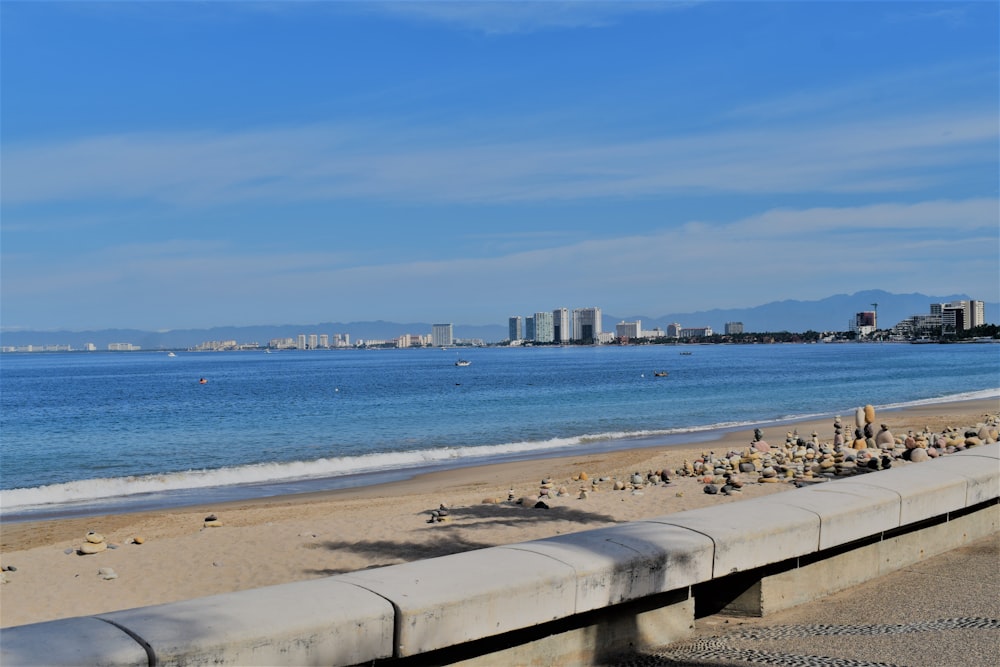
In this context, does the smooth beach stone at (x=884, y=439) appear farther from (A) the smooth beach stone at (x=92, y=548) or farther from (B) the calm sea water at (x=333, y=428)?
(A) the smooth beach stone at (x=92, y=548)

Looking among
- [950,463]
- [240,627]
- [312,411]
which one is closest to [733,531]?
[240,627]

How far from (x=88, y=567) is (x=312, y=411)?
118 ft

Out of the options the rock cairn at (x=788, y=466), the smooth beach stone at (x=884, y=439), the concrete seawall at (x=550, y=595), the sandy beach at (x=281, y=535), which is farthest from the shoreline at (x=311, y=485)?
the concrete seawall at (x=550, y=595)

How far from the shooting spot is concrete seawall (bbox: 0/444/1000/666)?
3.43 m

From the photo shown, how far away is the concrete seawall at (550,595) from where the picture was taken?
3.43 m

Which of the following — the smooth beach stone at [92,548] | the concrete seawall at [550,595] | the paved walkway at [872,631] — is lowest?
the smooth beach stone at [92,548]

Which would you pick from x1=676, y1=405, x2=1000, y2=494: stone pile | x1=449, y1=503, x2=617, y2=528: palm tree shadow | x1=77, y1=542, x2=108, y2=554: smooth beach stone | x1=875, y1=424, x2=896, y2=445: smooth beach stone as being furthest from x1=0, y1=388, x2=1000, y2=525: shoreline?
x1=875, y1=424, x2=896, y2=445: smooth beach stone

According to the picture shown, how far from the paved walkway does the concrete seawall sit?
0.48ft

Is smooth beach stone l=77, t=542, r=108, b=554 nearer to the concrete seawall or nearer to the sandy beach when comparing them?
the sandy beach

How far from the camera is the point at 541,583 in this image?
419 cm

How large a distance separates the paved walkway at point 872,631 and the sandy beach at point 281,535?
5.24 metres

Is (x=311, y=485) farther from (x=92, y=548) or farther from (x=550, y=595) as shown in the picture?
(x=550, y=595)

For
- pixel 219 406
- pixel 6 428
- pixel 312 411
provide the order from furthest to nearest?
pixel 219 406, pixel 312 411, pixel 6 428

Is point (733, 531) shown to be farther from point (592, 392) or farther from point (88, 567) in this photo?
point (592, 392)
